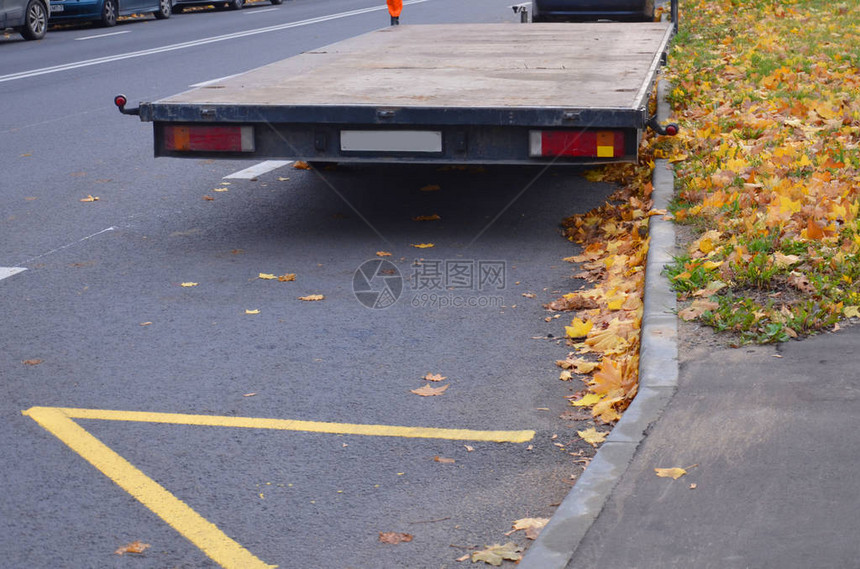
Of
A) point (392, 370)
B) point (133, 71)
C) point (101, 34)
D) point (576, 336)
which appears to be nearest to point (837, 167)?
point (576, 336)

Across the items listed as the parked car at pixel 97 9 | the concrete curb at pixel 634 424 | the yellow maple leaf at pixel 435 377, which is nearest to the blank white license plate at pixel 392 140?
the concrete curb at pixel 634 424

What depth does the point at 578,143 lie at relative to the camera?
5938mm

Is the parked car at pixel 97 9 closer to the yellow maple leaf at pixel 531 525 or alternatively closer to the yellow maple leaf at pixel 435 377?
the yellow maple leaf at pixel 435 377

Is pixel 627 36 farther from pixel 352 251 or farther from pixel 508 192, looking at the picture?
pixel 352 251

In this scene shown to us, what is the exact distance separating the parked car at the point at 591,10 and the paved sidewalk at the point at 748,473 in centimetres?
1212

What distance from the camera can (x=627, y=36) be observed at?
32.1 feet

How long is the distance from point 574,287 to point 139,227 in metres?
2.97

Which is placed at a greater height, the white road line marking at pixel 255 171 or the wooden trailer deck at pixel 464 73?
the wooden trailer deck at pixel 464 73

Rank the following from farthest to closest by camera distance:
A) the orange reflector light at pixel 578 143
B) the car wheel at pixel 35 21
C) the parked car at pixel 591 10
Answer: the car wheel at pixel 35 21
the parked car at pixel 591 10
the orange reflector light at pixel 578 143

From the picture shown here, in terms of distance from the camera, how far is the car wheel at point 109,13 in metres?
23.3

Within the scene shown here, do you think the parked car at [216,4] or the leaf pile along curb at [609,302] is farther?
the parked car at [216,4]

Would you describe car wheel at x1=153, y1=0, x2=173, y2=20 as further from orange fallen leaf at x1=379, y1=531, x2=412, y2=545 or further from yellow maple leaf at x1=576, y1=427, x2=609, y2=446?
orange fallen leaf at x1=379, y1=531, x2=412, y2=545

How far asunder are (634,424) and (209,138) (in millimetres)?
3516

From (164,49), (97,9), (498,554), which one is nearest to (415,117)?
(498,554)
